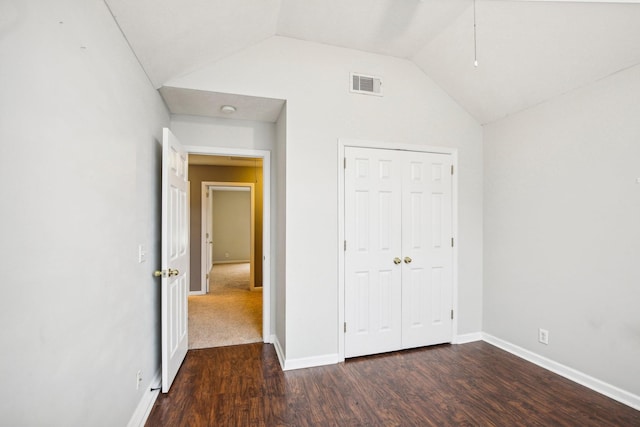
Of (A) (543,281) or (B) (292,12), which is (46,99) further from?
(A) (543,281)

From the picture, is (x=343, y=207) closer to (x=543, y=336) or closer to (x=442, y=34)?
(x=442, y=34)

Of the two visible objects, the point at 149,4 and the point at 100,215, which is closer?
the point at 100,215

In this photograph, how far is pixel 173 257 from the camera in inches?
97.2

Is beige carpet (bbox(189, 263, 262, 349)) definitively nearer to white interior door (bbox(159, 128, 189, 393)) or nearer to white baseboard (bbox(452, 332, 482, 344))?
white interior door (bbox(159, 128, 189, 393))

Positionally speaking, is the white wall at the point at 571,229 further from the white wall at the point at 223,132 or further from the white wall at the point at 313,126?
the white wall at the point at 223,132

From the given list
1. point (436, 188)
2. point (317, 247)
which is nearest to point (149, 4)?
point (317, 247)

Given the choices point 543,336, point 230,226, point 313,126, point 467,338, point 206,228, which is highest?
point 313,126

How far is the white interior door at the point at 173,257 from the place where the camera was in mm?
2258

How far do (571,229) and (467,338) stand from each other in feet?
5.08

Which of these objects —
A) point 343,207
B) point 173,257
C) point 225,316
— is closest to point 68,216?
point 173,257

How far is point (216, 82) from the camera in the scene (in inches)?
99.7

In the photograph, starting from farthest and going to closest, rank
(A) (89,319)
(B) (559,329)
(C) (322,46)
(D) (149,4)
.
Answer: (C) (322,46), (B) (559,329), (D) (149,4), (A) (89,319)

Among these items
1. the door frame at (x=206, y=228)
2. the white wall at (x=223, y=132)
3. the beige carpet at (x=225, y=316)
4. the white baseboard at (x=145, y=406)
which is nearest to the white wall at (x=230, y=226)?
the beige carpet at (x=225, y=316)

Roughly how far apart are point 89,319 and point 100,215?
491 mm
